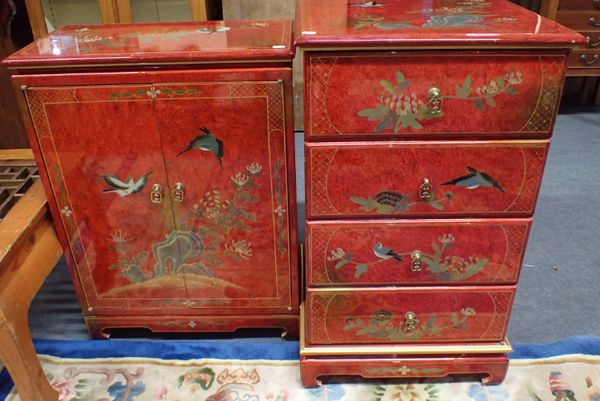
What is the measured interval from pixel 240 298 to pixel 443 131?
78cm

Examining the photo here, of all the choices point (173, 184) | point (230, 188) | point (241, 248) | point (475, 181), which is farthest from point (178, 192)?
point (475, 181)

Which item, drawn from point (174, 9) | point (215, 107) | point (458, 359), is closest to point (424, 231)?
point (458, 359)

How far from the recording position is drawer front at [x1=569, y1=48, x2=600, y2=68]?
2.80 metres

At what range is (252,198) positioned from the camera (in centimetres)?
133

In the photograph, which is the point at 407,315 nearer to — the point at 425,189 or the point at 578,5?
the point at 425,189

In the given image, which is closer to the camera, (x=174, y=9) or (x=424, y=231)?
(x=424, y=231)

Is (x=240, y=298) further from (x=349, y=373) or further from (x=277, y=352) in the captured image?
(x=349, y=373)

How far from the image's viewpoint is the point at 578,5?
2.73m

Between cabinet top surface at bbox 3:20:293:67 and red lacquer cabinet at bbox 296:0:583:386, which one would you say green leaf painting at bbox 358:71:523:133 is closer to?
red lacquer cabinet at bbox 296:0:583:386

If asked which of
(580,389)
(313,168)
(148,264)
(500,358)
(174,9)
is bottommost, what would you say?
(580,389)

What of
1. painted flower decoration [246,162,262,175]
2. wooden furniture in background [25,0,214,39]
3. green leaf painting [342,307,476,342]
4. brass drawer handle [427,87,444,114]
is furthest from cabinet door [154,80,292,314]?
wooden furniture in background [25,0,214,39]

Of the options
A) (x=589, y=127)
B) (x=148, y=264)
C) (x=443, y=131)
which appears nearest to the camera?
(x=443, y=131)

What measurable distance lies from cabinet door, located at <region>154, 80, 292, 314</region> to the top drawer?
20 cm

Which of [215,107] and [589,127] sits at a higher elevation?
[215,107]
